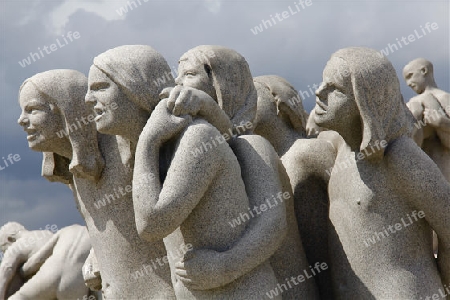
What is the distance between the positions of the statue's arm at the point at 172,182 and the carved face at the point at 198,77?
95cm

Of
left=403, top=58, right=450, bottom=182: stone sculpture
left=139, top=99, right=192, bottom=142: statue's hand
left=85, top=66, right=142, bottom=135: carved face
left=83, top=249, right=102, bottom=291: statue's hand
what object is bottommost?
left=403, top=58, right=450, bottom=182: stone sculpture

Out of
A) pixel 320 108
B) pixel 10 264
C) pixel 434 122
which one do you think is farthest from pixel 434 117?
pixel 10 264

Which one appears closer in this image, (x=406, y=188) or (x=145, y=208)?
(x=145, y=208)

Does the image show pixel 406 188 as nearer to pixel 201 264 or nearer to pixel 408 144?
Answer: pixel 408 144

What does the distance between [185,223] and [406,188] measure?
1.57 m

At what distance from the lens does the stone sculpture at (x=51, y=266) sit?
9.23 metres

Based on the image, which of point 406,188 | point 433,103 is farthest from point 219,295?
point 433,103

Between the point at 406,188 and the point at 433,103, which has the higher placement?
the point at 406,188

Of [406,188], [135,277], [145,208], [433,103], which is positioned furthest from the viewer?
[433,103]

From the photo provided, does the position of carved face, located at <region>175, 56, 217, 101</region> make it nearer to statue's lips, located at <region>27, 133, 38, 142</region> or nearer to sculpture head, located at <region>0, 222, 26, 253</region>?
statue's lips, located at <region>27, 133, 38, 142</region>

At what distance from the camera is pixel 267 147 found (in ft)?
18.4

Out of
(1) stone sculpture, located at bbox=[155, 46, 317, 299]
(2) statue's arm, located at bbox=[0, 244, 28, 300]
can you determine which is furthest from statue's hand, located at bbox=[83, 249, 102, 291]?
(2) statue's arm, located at bbox=[0, 244, 28, 300]

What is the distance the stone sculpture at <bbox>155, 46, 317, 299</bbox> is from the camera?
508 cm

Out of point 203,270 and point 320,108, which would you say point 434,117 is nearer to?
point 320,108
